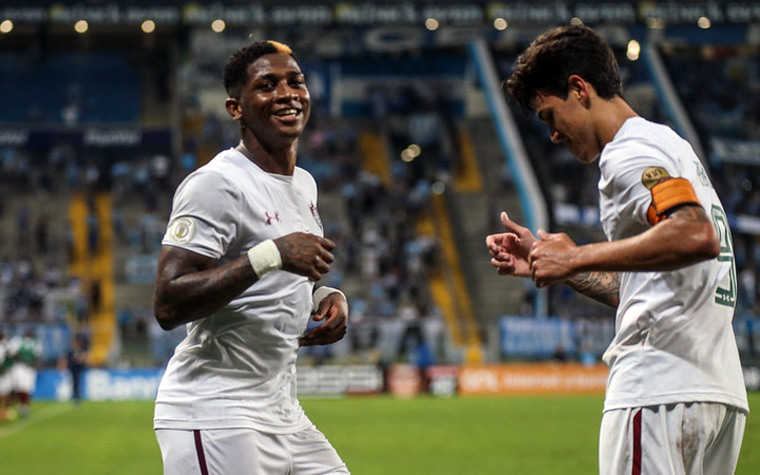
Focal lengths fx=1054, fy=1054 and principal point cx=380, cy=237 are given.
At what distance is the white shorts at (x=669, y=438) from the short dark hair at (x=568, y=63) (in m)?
1.13

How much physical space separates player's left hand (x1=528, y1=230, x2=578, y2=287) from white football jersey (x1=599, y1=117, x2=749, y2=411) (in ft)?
0.79

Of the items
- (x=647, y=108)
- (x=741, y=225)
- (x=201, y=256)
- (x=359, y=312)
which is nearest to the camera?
(x=201, y=256)

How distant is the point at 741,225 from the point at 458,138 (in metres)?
11.8

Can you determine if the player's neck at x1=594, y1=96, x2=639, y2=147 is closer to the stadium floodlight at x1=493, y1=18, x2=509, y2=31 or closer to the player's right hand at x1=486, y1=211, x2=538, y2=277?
the player's right hand at x1=486, y1=211, x2=538, y2=277

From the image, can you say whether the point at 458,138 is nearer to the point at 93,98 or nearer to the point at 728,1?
the point at 728,1

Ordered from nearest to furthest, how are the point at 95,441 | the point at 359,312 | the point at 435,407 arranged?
the point at 95,441
the point at 435,407
the point at 359,312

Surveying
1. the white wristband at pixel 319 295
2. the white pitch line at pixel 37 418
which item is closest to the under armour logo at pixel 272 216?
the white wristband at pixel 319 295

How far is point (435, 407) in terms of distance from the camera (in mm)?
22000

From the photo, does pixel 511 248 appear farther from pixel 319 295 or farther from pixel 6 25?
pixel 6 25

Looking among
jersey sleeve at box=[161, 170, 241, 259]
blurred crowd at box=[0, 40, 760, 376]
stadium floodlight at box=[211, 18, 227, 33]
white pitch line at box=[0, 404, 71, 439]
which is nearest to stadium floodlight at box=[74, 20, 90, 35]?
stadium floodlight at box=[211, 18, 227, 33]

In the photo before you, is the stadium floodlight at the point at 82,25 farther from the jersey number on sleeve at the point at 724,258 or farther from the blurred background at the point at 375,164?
the jersey number on sleeve at the point at 724,258

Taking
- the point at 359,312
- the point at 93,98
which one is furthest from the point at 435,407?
the point at 93,98

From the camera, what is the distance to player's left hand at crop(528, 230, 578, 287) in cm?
349

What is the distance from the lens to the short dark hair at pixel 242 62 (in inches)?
179
